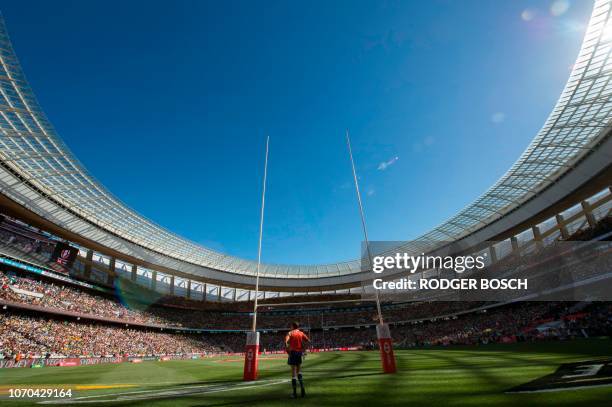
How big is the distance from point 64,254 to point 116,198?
12.5 metres

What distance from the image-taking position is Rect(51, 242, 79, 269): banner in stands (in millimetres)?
37688

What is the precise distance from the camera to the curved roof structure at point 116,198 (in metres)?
19.3

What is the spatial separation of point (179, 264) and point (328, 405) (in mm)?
51010

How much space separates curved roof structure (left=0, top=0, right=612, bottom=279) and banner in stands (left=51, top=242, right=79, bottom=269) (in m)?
3.65

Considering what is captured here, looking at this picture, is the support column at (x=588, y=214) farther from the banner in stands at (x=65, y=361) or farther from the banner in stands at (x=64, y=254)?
the banner in stands at (x=64, y=254)

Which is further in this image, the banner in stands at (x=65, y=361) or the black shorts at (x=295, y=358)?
the banner in stands at (x=65, y=361)

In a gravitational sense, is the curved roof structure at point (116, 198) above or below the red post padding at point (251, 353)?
above

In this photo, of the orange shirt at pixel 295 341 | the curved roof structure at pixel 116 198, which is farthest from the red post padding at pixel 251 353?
the curved roof structure at pixel 116 198

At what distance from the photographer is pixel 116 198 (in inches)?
1348

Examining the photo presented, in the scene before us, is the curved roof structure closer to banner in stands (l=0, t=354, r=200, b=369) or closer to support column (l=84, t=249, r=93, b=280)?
support column (l=84, t=249, r=93, b=280)

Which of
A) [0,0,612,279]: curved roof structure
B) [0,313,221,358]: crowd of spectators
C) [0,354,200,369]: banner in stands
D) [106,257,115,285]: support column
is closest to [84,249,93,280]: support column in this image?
[106,257,115,285]: support column

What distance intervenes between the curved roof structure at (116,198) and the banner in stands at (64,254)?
3652 millimetres

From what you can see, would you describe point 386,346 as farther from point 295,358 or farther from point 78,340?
point 78,340

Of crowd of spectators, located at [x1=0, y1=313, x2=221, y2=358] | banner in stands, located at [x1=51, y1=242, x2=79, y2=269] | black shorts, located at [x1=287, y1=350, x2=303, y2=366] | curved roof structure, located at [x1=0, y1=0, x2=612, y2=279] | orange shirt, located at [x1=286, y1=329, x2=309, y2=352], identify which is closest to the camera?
black shorts, located at [x1=287, y1=350, x2=303, y2=366]
